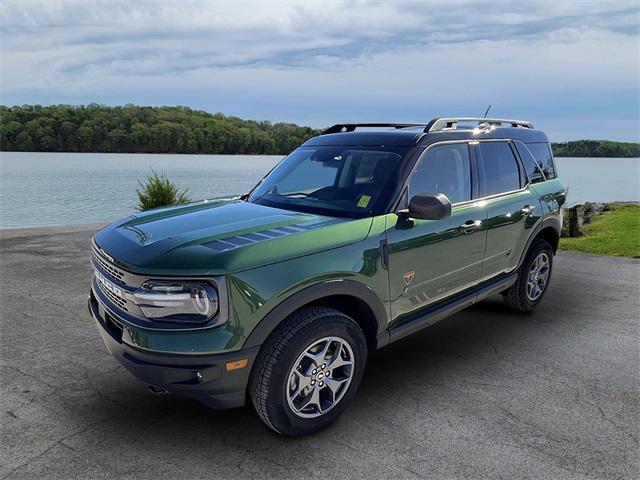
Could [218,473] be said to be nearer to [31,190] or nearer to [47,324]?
[47,324]

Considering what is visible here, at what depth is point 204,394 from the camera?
2766 mm

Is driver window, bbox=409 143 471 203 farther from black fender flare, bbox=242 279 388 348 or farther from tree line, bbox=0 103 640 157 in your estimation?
tree line, bbox=0 103 640 157

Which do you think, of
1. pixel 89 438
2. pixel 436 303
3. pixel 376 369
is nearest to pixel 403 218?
pixel 436 303

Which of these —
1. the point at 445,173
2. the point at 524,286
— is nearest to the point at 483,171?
the point at 445,173

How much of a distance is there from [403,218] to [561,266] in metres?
5.70

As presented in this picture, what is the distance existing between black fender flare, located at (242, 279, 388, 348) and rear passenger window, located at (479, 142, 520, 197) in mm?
1802

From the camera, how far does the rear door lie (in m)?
4.54

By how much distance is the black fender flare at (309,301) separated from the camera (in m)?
2.78

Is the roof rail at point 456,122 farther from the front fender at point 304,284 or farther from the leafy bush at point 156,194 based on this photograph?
the leafy bush at point 156,194

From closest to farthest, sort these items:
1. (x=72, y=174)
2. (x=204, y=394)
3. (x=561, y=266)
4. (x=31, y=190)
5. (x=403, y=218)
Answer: (x=204, y=394)
(x=403, y=218)
(x=561, y=266)
(x=31, y=190)
(x=72, y=174)

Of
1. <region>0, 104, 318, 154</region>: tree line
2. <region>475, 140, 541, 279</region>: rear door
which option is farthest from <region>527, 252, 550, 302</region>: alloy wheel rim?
<region>0, 104, 318, 154</region>: tree line

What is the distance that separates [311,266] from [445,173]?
1767 mm

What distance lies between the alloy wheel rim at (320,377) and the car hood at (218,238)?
0.63m

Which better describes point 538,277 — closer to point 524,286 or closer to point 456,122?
point 524,286
